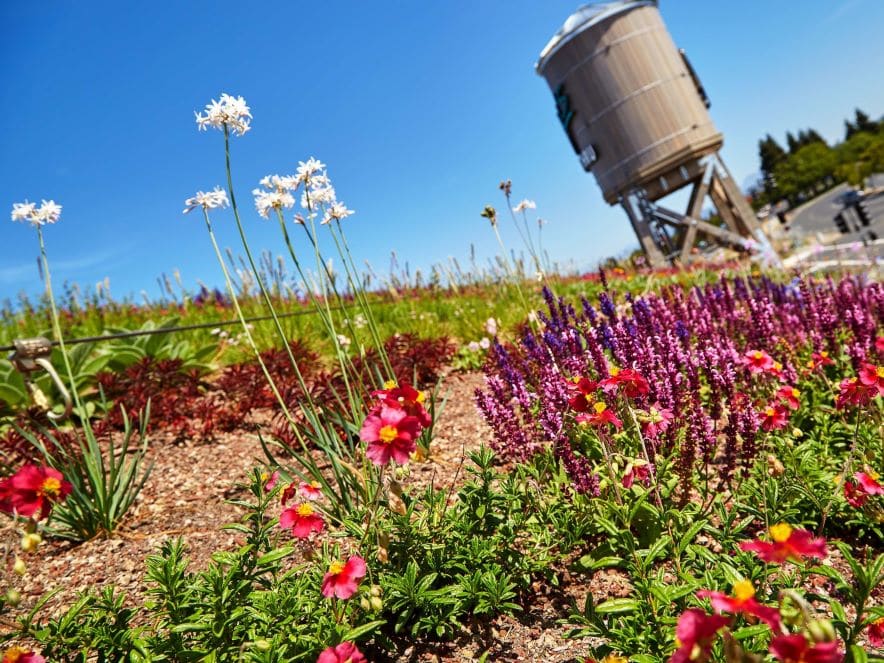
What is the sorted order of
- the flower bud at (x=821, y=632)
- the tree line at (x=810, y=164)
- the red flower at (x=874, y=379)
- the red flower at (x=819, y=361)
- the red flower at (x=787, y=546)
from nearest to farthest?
the flower bud at (x=821, y=632)
the red flower at (x=787, y=546)
the red flower at (x=874, y=379)
the red flower at (x=819, y=361)
the tree line at (x=810, y=164)

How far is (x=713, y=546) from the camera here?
2.03 m

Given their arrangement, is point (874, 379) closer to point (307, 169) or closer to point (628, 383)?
point (628, 383)

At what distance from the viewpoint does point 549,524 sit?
2.04 meters

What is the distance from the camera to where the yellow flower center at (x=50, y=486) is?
128cm

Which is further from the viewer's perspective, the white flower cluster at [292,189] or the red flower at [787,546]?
the white flower cluster at [292,189]

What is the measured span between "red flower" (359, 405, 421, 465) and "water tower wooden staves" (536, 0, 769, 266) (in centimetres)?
1504

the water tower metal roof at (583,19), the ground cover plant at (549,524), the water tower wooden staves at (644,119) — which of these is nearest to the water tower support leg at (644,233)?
the water tower wooden staves at (644,119)

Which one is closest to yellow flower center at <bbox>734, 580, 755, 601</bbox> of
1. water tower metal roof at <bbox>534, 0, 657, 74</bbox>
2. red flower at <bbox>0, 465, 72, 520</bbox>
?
red flower at <bbox>0, 465, 72, 520</bbox>

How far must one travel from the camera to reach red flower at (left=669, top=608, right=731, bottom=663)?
811 millimetres

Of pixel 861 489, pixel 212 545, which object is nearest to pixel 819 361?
pixel 861 489

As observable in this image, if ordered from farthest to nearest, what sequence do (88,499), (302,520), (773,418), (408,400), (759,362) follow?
(88,499) → (759,362) → (773,418) → (302,520) → (408,400)

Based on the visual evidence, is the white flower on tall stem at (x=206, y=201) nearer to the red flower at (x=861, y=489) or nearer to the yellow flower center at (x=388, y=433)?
the yellow flower center at (x=388, y=433)

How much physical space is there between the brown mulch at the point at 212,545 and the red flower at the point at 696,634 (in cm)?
82

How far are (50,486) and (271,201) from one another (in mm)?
1383
